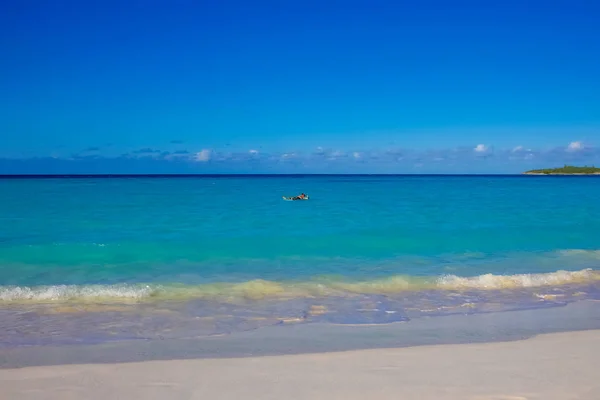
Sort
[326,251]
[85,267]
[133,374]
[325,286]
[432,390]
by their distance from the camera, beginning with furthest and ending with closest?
[326,251] → [85,267] → [325,286] → [133,374] → [432,390]

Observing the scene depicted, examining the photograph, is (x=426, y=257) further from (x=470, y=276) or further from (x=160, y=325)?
(x=160, y=325)

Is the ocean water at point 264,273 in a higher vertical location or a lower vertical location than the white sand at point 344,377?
lower

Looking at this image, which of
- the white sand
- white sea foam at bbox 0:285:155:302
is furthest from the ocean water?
the white sand

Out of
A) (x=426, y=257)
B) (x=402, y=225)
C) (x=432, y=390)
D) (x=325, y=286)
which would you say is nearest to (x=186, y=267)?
(x=325, y=286)

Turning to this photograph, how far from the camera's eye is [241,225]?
2373cm

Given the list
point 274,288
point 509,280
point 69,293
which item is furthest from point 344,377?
point 509,280

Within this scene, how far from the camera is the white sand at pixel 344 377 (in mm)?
5098

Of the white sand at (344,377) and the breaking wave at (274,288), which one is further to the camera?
the breaking wave at (274,288)

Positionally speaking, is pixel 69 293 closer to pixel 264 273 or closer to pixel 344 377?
pixel 264 273

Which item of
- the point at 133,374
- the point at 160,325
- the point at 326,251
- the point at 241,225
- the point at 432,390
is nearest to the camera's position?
the point at 432,390

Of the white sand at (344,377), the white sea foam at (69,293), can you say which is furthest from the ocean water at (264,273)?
the white sand at (344,377)

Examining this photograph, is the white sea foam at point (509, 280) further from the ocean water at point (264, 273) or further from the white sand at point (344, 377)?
the white sand at point (344, 377)

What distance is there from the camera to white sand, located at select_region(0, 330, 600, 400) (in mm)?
5098

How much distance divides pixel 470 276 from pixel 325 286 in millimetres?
A: 3788
